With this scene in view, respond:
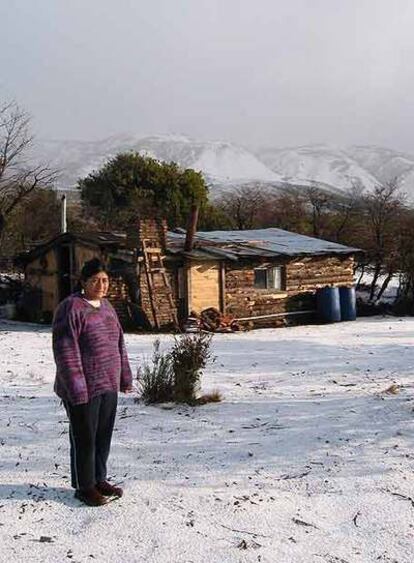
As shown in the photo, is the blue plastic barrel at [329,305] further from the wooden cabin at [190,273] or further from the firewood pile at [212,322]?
the firewood pile at [212,322]

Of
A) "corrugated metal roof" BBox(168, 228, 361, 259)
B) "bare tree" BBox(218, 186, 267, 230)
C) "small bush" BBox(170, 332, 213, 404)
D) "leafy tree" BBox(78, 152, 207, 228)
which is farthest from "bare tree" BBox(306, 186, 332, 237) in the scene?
"small bush" BBox(170, 332, 213, 404)

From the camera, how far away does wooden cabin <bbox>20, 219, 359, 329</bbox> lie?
17.5 meters

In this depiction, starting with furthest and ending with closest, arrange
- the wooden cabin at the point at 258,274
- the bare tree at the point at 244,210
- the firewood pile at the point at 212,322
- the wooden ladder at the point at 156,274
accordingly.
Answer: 1. the bare tree at the point at 244,210
2. the wooden cabin at the point at 258,274
3. the firewood pile at the point at 212,322
4. the wooden ladder at the point at 156,274

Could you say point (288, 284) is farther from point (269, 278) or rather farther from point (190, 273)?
point (190, 273)

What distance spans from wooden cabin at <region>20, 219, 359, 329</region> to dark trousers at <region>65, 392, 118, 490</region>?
38.6 feet

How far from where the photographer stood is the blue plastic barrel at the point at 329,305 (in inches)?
795

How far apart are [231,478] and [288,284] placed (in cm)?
1548

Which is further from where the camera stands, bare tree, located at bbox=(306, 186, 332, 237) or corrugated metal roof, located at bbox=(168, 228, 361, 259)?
bare tree, located at bbox=(306, 186, 332, 237)

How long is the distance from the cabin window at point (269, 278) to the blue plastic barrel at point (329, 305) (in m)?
1.48

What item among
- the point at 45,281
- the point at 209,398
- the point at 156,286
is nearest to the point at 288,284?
the point at 156,286

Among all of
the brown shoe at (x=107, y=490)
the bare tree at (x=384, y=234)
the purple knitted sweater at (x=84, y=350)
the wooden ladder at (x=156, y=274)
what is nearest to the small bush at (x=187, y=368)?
the brown shoe at (x=107, y=490)

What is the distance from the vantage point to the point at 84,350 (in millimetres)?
4254

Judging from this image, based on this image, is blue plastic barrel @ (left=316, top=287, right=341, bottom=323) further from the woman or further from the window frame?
the woman

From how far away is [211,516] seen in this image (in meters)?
4.33
